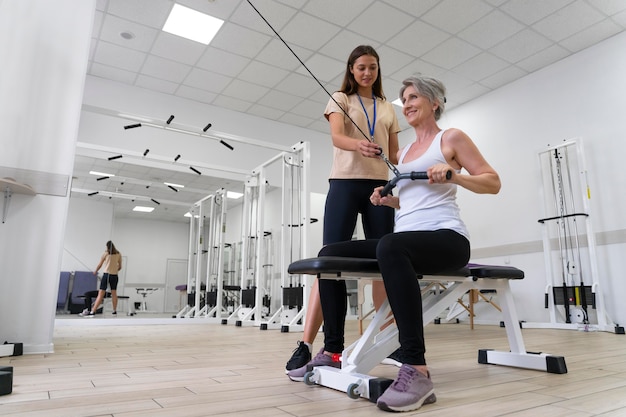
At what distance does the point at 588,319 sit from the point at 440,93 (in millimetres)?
4016

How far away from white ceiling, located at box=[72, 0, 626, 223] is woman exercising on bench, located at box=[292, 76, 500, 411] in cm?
328

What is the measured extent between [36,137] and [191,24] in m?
2.78

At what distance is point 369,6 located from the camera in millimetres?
4297

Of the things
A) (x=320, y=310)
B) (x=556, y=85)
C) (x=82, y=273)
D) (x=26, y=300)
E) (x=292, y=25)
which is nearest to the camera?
(x=320, y=310)

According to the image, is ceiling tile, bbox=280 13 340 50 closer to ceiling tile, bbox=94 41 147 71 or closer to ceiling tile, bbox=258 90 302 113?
ceiling tile, bbox=258 90 302 113

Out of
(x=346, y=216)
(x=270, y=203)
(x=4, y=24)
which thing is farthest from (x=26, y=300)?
(x=270, y=203)

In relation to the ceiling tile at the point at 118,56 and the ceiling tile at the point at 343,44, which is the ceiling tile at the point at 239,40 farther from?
the ceiling tile at the point at 118,56

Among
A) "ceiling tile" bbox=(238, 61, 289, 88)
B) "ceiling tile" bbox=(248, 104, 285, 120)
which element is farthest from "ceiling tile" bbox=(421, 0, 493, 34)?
"ceiling tile" bbox=(248, 104, 285, 120)

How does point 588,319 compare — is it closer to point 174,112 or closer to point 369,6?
point 369,6

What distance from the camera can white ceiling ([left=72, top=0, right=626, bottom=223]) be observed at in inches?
170

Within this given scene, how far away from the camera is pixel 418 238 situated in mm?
1225

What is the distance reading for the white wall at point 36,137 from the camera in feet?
7.32

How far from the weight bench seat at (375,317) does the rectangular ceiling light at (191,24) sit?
3.95 meters

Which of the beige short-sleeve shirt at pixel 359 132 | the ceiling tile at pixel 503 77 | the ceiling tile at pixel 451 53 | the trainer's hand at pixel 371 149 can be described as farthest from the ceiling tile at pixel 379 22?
the trainer's hand at pixel 371 149
